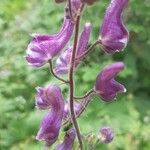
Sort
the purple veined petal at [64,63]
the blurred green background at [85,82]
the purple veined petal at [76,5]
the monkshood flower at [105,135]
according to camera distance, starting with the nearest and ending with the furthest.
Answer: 1. the purple veined petal at [76,5]
2. the purple veined petal at [64,63]
3. the monkshood flower at [105,135]
4. the blurred green background at [85,82]

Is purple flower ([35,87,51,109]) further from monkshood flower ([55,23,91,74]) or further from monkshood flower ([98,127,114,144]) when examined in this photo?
monkshood flower ([98,127,114,144])

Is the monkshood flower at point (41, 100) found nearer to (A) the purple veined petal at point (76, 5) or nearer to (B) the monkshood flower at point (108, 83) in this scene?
(B) the monkshood flower at point (108, 83)

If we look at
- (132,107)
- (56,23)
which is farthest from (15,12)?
(132,107)

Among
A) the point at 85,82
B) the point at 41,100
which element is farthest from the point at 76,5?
A: the point at 85,82

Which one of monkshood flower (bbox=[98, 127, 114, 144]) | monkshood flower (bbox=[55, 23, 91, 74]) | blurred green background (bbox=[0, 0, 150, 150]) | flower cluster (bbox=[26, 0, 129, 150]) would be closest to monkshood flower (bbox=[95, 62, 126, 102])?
flower cluster (bbox=[26, 0, 129, 150])

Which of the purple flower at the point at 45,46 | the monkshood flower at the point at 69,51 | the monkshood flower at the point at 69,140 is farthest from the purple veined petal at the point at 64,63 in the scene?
the monkshood flower at the point at 69,140

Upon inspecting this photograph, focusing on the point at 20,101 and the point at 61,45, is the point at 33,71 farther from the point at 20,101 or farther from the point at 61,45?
the point at 61,45
